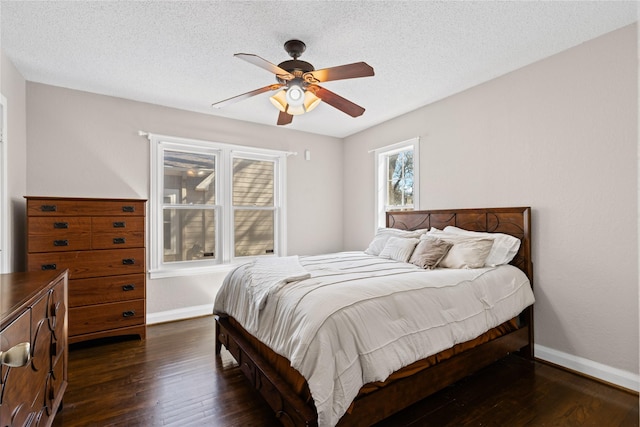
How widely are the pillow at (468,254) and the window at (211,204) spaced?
2.60 m

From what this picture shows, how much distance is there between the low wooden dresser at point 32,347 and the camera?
1.02 m

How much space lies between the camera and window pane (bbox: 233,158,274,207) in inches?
173

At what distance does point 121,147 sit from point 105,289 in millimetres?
1619

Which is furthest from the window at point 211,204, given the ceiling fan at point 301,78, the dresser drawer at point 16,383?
the dresser drawer at point 16,383

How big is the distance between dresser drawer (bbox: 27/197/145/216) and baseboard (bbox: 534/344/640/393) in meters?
4.09

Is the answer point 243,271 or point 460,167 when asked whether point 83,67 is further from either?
point 460,167

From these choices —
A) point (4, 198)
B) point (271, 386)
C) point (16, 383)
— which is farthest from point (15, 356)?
point (4, 198)

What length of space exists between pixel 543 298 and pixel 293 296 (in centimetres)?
233

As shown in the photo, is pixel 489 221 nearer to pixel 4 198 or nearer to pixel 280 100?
pixel 280 100

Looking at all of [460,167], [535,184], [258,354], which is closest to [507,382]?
[535,184]

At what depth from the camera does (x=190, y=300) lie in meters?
3.92

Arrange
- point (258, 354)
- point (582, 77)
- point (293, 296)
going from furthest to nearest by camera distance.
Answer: point (582, 77) → point (258, 354) → point (293, 296)

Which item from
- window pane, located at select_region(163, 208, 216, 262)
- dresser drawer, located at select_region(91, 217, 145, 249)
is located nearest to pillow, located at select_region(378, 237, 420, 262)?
window pane, located at select_region(163, 208, 216, 262)

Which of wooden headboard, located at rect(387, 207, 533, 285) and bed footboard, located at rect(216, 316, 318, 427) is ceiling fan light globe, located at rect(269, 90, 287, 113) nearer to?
bed footboard, located at rect(216, 316, 318, 427)
